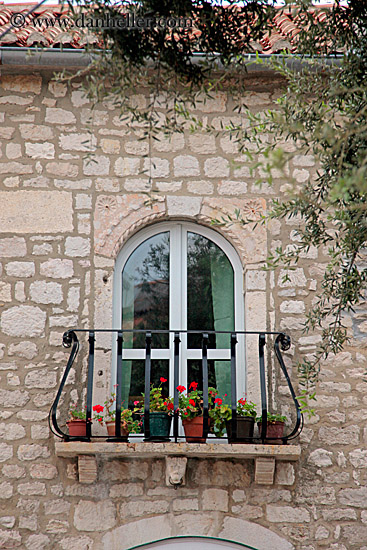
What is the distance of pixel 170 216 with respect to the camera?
5953 mm

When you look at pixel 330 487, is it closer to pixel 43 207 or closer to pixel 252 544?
pixel 252 544

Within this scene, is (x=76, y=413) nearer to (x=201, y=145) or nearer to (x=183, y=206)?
(x=183, y=206)

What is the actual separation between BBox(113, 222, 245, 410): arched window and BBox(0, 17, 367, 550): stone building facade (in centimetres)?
16

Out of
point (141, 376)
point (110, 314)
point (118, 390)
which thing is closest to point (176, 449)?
point (118, 390)

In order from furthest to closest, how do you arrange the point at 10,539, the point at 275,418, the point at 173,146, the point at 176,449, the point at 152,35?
1. the point at 173,146
2. the point at 275,418
3. the point at 10,539
4. the point at 176,449
5. the point at 152,35

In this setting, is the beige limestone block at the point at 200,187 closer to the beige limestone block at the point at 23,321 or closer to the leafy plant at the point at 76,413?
the beige limestone block at the point at 23,321

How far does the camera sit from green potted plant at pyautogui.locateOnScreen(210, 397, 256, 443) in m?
5.25

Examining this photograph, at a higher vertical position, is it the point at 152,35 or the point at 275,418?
the point at 152,35

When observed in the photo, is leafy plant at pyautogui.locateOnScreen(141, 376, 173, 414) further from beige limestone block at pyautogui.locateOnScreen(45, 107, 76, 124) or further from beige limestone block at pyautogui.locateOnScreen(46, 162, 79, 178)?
beige limestone block at pyautogui.locateOnScreen(45, 107, 76, 124)

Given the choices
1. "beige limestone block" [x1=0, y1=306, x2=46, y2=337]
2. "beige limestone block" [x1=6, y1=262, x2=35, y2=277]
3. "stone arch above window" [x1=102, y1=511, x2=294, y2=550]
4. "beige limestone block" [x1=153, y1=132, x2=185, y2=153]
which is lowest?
"stone arch above window" [x1=102, y1=511, x2=294, y2=550]

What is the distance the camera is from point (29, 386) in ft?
18.2

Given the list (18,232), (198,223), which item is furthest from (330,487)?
(18,232)

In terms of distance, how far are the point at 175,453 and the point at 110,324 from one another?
1150mm

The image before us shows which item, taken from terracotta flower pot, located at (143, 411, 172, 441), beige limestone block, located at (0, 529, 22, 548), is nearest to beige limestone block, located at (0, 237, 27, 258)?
terracotta flower pot, located at (143, 411, 172, 441)
